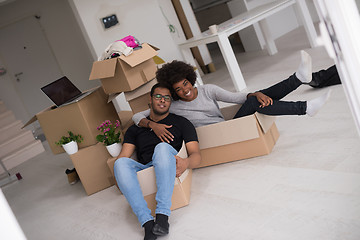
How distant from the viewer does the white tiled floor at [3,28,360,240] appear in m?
1.86

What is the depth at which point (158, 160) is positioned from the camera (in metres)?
2.33

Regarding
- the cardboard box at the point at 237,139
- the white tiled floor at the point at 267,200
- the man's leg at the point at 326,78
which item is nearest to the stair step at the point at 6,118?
the white tiled floor at the point at 267,200

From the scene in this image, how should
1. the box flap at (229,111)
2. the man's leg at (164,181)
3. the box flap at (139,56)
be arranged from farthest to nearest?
the box flap at (229,111)
the box flap at (139,56)
the man's leg at (164,181)

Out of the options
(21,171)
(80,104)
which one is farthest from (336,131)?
(21,171)

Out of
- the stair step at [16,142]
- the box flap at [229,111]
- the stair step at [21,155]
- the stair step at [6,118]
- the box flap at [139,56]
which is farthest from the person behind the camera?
the stair step at [6,118]

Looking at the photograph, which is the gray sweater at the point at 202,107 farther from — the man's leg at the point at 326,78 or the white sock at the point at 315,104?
the man's leg at the point at 326,78

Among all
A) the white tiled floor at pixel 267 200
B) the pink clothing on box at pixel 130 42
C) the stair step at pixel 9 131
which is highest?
the pink clothing on box at pixel 130 42

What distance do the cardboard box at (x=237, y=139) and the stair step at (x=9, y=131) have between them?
4547mm

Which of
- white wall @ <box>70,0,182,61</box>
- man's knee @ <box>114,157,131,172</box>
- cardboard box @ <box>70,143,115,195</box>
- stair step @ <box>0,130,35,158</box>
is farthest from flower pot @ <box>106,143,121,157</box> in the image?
stair step @ <box>0,130,35,158</box>

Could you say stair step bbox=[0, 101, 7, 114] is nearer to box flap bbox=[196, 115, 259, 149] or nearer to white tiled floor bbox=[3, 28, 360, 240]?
white tiled floor bbox=[3, 28, 360, 240]

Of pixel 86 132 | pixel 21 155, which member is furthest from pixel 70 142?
pixel 21 155

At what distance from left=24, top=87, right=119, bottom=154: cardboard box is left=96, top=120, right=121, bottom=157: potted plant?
0.12 meters

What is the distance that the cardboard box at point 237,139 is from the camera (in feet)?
8.56

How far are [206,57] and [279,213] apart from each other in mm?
4657
